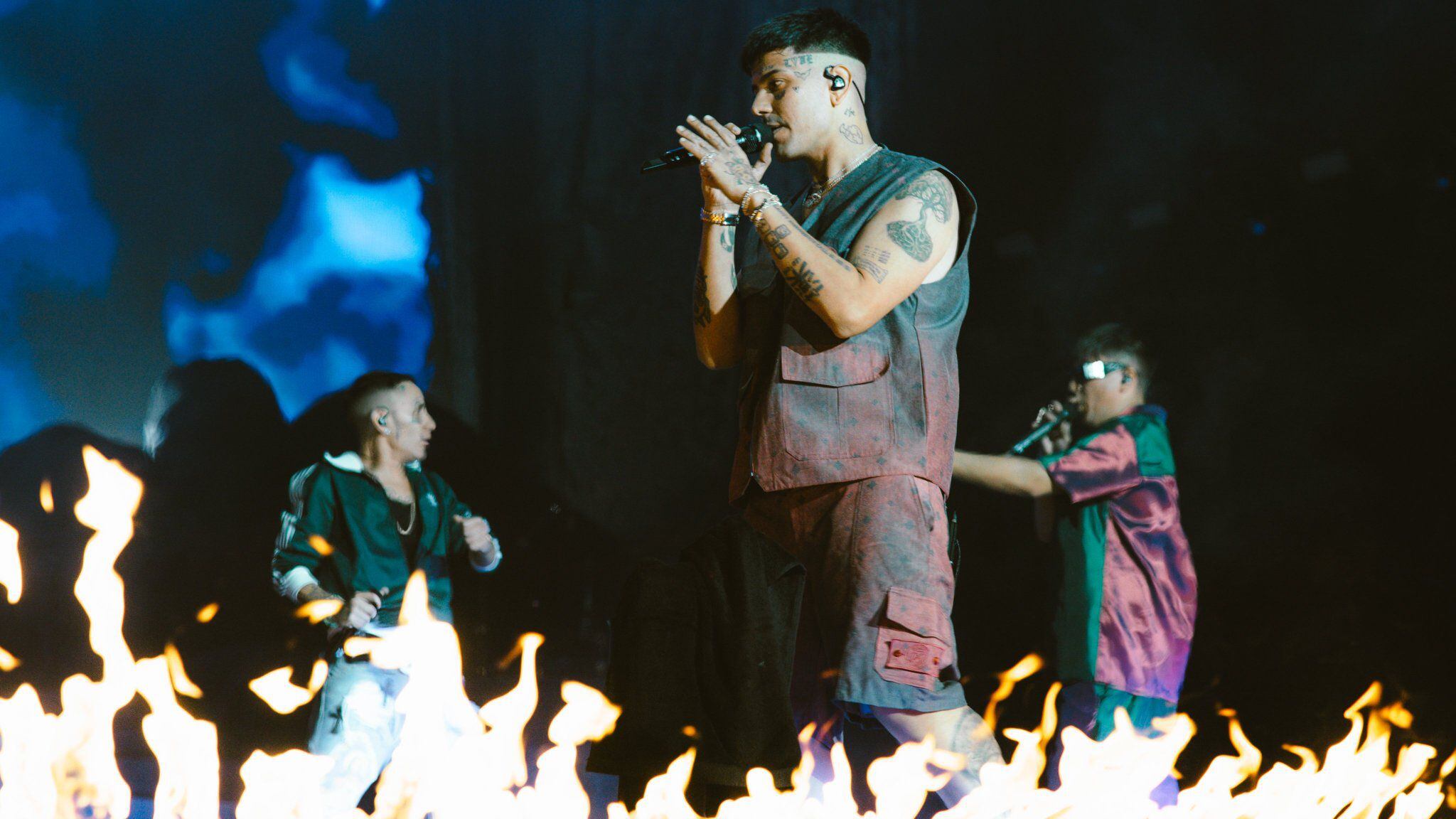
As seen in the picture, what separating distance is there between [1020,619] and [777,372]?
2.29m

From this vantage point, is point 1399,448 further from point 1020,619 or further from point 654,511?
point 654,511

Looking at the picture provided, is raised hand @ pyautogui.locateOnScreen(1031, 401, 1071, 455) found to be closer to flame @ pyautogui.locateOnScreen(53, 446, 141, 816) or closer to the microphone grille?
the microphone grille

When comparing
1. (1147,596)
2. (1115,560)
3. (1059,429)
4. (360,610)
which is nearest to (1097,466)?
(1115,560)

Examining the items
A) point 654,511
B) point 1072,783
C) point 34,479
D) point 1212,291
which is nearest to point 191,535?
point 34,479

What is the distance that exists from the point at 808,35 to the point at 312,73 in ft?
8.21

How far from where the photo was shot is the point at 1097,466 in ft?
9.16

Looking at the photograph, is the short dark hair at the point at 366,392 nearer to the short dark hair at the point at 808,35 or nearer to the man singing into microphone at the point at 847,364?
the man singing into microphone at the point at 847,364

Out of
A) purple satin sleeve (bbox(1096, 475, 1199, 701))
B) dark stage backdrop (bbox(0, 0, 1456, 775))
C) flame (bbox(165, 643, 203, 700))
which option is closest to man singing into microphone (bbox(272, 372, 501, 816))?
dark stage backdrop (bbox(0, 0, 1456, 775))

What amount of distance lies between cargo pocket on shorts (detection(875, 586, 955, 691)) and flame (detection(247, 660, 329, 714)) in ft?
3.87

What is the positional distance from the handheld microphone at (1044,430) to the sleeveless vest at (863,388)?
1617 mm

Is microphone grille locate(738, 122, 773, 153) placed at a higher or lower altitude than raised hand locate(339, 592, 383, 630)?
higher

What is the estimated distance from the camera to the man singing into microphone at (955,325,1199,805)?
2705 mm

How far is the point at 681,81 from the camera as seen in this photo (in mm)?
3693

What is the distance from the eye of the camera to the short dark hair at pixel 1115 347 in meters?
2.98
